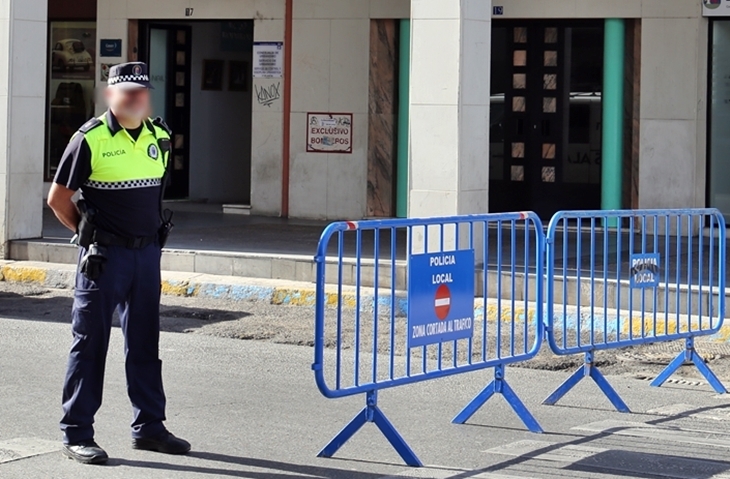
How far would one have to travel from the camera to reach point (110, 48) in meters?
19.6

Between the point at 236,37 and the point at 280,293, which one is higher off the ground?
the point at 236,37

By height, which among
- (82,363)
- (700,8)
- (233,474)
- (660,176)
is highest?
(700,8)

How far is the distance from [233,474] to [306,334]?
14.2ft

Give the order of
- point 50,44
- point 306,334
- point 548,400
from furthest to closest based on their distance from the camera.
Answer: point 50,44 < point 306,334 < point 548,400

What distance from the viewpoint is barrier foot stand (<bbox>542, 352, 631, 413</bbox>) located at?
7973 mm

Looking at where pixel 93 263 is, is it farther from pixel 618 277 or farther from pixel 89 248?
pixel 618 277

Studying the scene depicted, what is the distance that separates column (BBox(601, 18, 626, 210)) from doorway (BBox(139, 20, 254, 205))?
5.87 metres

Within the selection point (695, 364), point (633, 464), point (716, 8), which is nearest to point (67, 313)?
point (695, 364)

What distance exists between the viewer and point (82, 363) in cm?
646

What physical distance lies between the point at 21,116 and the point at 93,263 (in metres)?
8.05

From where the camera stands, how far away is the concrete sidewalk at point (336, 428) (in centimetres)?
638

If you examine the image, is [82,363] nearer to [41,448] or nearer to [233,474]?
[41,448]

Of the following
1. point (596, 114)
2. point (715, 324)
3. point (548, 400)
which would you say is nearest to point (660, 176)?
point (596, 114)

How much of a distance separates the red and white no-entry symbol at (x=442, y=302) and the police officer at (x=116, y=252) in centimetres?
145
